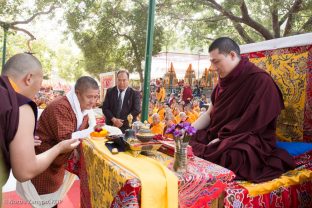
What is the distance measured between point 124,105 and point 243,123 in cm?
272

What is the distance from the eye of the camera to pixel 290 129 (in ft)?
9.48

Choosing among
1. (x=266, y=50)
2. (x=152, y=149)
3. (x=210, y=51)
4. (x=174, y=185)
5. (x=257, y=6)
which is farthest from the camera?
(x=257, y=6)

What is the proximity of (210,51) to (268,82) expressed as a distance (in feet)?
1.67

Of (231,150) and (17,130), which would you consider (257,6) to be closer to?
(231,150)

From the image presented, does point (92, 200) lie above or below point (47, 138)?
below

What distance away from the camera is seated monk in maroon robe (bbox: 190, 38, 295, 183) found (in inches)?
81.0

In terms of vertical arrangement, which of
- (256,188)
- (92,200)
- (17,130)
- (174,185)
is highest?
(17,130)

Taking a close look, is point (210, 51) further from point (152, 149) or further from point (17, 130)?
point (17, 130)

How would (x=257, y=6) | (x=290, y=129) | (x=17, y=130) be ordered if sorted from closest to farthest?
(x=17, y=130)
(x=290, y=129)
(x=257, y=6)

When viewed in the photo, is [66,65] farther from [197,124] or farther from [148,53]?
[197,124]

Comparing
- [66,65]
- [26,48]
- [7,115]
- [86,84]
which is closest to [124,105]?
[86,84]

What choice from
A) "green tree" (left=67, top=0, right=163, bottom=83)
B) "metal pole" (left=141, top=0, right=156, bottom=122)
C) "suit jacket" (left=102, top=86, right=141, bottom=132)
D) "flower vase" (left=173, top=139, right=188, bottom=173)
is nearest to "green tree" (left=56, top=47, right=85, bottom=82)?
"green tree" (left=67, top=0, right=163, bottom=83)

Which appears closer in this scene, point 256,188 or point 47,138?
point 256,188

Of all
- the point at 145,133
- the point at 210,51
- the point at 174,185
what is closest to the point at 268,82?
the point at 210,51
